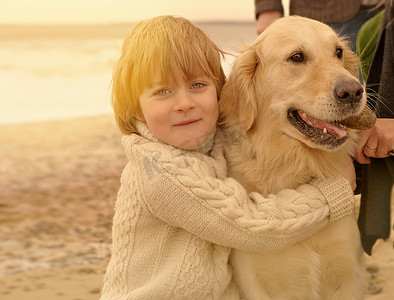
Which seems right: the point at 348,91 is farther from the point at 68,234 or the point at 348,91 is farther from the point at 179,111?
the point at 68,234

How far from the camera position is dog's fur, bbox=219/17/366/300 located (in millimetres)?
1544

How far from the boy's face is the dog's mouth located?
0.29 m

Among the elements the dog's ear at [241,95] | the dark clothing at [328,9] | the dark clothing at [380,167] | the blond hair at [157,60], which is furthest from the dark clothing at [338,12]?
the blond hair at [157,60]

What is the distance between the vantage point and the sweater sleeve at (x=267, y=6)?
2.54 metres

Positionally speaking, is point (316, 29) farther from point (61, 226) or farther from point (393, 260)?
point (61, 226)

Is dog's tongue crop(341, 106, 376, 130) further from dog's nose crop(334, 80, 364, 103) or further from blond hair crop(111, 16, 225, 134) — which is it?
blond hair crop(111, 16, 225, 134)

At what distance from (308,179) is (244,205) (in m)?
0.31

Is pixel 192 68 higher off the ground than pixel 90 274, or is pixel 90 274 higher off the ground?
pixel 192 68

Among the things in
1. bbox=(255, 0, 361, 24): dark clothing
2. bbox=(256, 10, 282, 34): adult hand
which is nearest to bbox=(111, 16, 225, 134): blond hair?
bbox=(255, 0, 361, 24): dark clothing

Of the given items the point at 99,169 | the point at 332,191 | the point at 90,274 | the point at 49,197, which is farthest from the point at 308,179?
the point at 99,169

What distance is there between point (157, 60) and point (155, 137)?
0.24 metres

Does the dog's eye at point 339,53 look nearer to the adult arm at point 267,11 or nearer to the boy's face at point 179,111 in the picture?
the boy's face at point 179,111

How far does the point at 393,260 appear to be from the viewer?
10.6 feet

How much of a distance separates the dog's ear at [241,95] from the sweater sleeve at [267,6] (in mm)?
946
